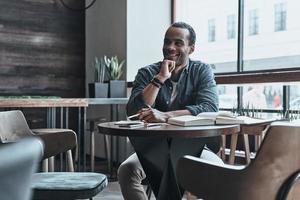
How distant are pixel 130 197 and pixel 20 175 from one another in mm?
1557

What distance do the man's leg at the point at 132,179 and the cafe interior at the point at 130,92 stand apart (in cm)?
8

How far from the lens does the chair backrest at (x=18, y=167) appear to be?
70 cm

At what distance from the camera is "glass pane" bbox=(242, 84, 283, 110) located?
3.56m

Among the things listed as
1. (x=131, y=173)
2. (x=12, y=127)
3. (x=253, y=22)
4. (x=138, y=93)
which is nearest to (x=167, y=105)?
(x=138, y=93)

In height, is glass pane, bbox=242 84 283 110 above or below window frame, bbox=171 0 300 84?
below

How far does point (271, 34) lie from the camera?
3619 millimetres

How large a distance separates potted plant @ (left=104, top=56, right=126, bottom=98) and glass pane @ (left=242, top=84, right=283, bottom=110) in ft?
4.36

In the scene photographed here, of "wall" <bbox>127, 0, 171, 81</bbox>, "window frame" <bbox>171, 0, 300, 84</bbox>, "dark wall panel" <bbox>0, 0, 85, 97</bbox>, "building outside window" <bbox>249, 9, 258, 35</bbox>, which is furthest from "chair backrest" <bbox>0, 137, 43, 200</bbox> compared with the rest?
"dark wall panel" <bbox>0, 0, 85, 97</bbox>

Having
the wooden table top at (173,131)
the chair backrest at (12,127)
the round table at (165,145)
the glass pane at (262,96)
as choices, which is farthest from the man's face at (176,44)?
the glass pane at (262,96)

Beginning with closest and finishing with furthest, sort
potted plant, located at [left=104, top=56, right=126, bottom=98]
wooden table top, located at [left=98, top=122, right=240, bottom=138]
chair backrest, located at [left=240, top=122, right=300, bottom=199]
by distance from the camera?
chair backrest, located at [left=240, top=122, right=300, bottom=199]
wooden table top, located at [left=98, top=122, right=240, bottom=138]
potted plant, located at [left=104, top=56, right=126, bottom=98]

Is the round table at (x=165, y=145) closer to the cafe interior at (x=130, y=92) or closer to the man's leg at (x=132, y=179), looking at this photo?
the cafe interior at (x=130, y=92)

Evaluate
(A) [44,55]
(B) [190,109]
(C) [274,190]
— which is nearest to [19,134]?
(B) [190,109]

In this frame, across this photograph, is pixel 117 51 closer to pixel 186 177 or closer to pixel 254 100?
pixel 254 100

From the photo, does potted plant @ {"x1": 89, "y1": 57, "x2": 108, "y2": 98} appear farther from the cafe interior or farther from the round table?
the round table
